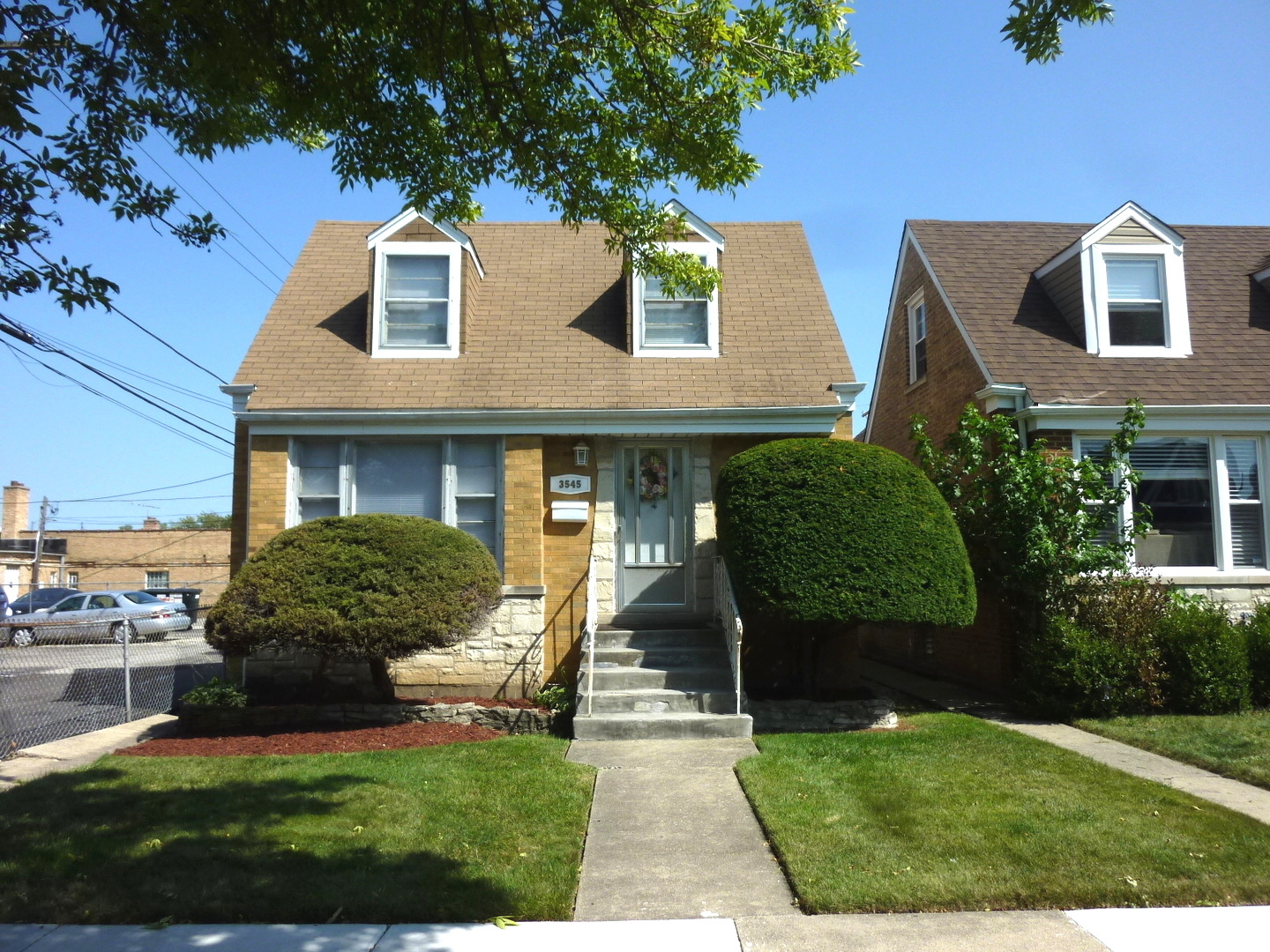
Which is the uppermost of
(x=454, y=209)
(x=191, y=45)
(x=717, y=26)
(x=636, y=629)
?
(x=717, y=26)

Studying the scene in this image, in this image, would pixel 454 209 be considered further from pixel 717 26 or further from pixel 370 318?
pixel 370 318

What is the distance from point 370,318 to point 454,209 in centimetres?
518

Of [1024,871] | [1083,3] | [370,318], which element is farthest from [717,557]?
[1083,3]

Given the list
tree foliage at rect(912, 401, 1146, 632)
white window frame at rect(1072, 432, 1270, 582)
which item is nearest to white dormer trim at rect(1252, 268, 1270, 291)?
white window frame at rect(1072, 432, 1270, 582)

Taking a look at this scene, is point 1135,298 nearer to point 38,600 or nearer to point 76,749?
point 76,749

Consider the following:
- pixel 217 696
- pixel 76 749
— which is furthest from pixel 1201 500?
pixel 76 749

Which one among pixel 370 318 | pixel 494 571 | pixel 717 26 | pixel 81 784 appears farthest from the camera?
pixel 370 318

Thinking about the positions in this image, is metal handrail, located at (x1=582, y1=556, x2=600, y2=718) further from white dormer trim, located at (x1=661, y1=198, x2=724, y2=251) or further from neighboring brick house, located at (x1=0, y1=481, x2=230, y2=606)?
neighboring brick house, located at (x1=0, y1=481, x2=230, y2=606)

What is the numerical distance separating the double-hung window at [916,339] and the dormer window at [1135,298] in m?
2.83

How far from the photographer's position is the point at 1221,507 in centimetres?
1214

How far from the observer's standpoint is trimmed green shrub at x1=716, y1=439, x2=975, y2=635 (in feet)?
30.3

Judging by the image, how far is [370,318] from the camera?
12469mm

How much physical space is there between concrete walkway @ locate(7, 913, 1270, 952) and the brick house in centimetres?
649

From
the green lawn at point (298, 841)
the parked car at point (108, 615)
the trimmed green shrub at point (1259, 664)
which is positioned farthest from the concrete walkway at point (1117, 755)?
the parked car at point (108, 615)
